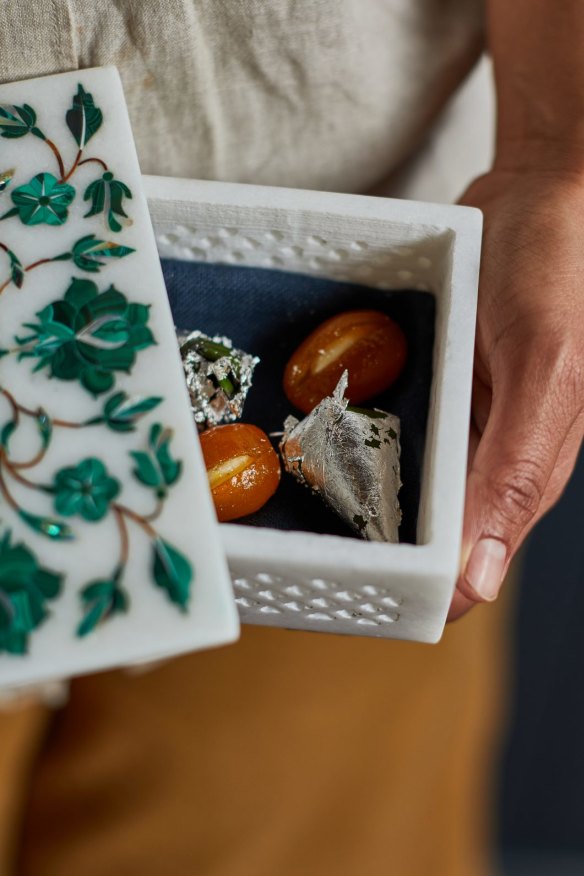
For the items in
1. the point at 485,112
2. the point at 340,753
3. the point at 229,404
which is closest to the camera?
the point at 229,404

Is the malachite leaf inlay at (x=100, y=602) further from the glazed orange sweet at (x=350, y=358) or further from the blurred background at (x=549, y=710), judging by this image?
the blurred background at (x=549, y=710)

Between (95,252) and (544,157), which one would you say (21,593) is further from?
(544,157)

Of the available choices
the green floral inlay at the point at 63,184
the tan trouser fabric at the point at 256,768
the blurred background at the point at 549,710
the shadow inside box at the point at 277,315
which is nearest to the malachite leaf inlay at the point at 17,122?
the green floral inlay at the point at 63,184

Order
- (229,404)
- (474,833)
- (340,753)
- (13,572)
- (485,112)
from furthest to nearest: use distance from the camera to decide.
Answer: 1. (474,833)
2. (340,753)
3. (485,112)
4. (229,404)
5. (13,572)

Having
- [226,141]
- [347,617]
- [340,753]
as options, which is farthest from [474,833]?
[226,141]

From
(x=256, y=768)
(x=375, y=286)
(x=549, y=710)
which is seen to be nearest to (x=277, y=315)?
(x=375, y=286)

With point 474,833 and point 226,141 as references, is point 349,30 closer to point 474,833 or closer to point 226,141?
point 226,141
